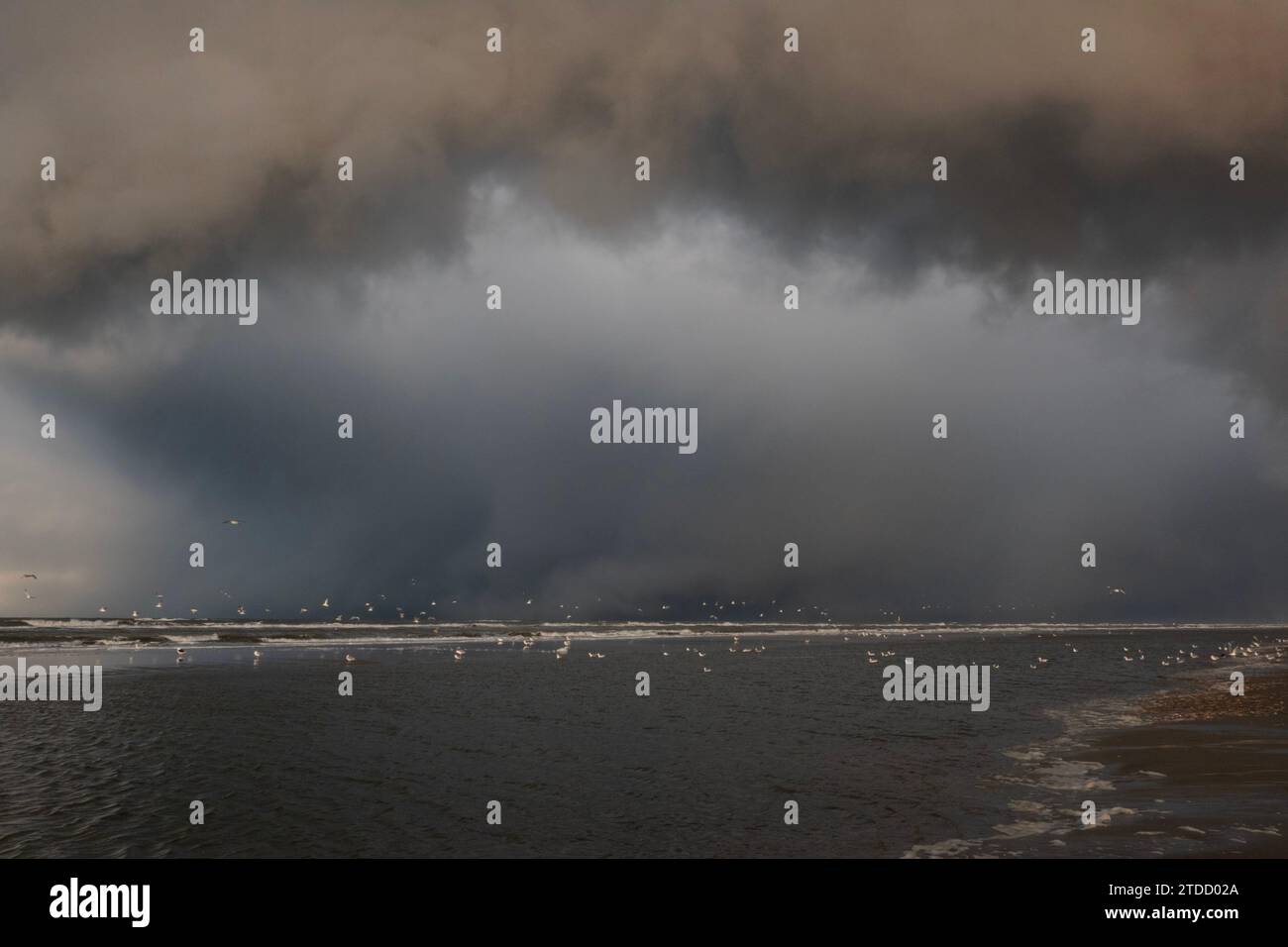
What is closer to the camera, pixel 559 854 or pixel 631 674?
pixel 559 854

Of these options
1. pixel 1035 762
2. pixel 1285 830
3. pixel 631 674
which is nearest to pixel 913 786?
pixel 1035 762

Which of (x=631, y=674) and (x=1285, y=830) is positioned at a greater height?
(x=1285, y=830)

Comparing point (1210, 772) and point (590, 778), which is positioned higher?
point (590, 778)

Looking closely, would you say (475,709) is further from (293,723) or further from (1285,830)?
(1285,830)

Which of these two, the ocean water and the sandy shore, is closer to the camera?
the sandy shore

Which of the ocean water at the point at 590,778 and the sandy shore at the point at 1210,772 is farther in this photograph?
the ocean water at the point at 590,778
